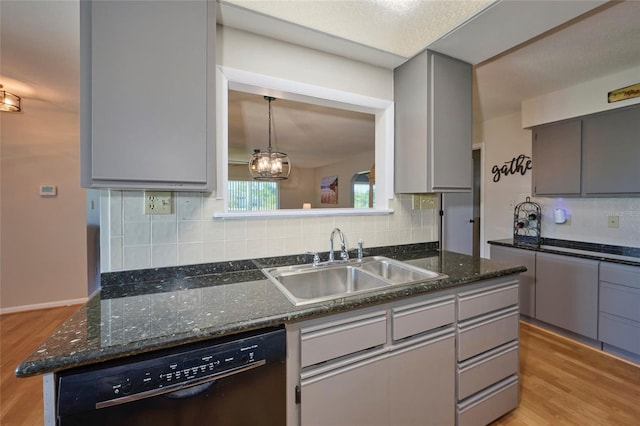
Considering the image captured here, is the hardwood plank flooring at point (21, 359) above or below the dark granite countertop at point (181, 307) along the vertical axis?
below

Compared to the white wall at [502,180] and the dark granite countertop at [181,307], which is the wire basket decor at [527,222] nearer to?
the white wall at [502,180]

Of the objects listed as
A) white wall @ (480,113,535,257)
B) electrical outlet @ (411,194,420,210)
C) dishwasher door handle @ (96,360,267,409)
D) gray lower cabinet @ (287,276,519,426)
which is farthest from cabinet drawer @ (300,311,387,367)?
white wall @ (480,113,535,257)

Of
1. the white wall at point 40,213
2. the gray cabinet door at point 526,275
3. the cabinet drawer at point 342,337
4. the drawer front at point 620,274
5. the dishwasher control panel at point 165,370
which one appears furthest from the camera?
the white wall at point 40,213

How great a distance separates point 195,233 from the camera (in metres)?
1.47

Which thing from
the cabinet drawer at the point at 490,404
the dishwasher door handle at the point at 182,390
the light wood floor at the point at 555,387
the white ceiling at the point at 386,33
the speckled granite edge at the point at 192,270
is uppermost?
the white ceiling at the point at 386,33

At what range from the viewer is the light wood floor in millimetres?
1630

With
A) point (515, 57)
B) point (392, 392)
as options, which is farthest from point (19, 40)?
point (515, 57)

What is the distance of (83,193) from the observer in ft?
11.5

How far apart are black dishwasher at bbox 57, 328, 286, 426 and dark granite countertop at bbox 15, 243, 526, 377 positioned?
0.15ft

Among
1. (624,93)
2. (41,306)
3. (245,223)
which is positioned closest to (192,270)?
(245,223)

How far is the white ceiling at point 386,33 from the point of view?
1.42 meters

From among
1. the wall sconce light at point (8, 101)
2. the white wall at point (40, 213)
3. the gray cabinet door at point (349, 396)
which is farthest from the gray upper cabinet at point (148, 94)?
the white wall at point (40, 213)

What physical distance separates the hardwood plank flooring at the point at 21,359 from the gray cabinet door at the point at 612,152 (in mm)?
4431

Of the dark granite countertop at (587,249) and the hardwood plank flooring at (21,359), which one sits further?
the dark granite countertop at (587,249)
